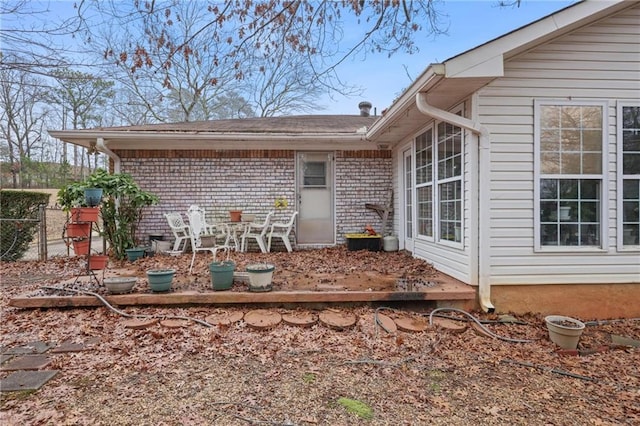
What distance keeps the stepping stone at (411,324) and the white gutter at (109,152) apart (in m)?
5.98

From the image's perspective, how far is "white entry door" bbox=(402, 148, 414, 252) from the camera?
19.8ft

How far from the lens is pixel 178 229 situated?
648 centimetres

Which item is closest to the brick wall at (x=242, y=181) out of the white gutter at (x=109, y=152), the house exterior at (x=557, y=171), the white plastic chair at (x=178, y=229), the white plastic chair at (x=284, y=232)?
the white gutter at (x=109, y=152)

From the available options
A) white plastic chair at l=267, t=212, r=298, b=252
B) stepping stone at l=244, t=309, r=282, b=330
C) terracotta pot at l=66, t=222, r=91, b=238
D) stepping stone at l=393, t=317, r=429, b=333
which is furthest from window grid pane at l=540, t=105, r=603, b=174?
terracotta pot at l=66, t=222, r=91, b=238

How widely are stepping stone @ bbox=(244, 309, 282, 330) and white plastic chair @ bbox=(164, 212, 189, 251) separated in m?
3.37

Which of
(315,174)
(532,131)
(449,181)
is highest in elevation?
(532,131)

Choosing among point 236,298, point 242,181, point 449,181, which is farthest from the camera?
point 242,181

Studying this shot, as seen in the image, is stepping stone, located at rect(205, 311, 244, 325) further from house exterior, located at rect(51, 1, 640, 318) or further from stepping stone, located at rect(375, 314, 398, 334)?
house exterior, located at rect(51, 1, 640, 318)

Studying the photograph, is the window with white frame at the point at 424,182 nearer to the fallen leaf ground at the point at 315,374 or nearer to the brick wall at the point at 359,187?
the brick wall at the point at 359,187

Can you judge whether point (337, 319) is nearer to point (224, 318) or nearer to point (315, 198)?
point (224, 318)

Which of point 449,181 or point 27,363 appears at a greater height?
point 449,181

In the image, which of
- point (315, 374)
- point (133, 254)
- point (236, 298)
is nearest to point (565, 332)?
point (315, 374)

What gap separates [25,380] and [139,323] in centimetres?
99

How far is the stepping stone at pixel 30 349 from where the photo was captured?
110 inches
